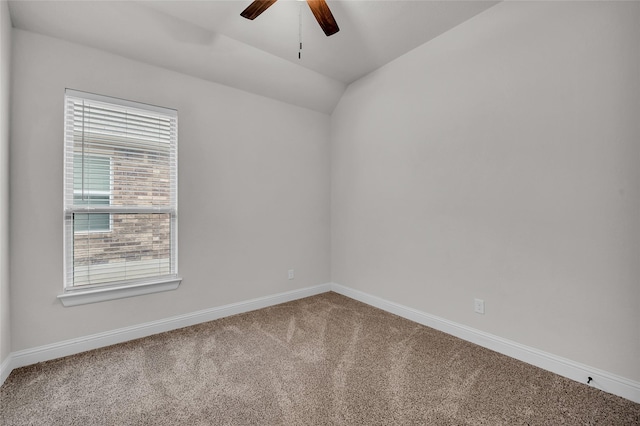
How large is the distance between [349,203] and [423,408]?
7.86 ft

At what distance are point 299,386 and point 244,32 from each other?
286 centimetres

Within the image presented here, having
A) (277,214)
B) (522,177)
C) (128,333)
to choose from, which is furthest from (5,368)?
(522,177)

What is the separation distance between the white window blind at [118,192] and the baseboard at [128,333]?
425 mm

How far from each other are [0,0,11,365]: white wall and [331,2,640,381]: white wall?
120 inches

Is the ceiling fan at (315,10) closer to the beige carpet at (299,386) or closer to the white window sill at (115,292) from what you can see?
the white window sill at (115,292)

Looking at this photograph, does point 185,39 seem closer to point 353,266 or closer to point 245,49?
point 245,49

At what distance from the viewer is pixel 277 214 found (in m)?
3.51

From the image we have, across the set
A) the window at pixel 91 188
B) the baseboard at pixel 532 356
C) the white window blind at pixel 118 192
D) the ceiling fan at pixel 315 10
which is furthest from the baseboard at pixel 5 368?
the baseboard at pixel 532 356

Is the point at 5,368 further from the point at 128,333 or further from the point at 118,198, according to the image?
the point at 118,198

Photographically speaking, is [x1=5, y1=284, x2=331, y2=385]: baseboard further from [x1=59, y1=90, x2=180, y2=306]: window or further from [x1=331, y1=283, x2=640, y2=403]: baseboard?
[x1=331, y1=283, x2=640, y2=403]: baseboard

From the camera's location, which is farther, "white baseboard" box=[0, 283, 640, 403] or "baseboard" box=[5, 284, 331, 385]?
"baseboard" box=[5, 284, 331, 385]

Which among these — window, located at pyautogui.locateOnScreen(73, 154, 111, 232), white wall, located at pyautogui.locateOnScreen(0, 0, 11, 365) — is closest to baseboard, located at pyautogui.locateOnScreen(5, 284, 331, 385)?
white wall, located at pyautogui.locateOnScreen(0, 0, 11, 365)

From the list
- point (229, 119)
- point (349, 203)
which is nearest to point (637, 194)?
point (349, 203)

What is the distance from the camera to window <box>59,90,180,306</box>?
7.62ft
